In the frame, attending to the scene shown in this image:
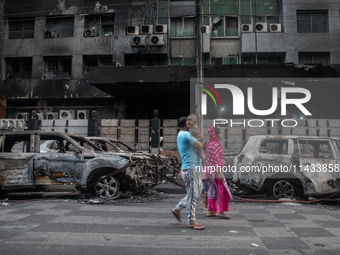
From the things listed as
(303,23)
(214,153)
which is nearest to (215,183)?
(214,153)

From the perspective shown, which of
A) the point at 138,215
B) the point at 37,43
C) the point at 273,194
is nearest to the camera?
the point at 138,215

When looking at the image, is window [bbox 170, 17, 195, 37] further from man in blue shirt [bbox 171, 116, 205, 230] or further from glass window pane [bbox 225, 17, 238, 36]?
man in blue shirt [bbox 171, 116, 205, 230]

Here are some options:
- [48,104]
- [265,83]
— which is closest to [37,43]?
[48,104]

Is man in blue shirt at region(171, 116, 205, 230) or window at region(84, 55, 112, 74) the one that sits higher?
window at region(84, 55, 112, 74)

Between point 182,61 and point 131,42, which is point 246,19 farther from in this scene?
point 131,42

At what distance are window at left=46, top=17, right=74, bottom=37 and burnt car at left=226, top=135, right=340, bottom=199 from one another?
1836 cm

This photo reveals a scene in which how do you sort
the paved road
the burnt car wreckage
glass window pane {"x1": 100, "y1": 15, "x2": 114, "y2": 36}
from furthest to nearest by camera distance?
glass window pane {"x1": 100, "y1": 15, "x2": 114, "y2": 36} < the burnt car wreckage < the paved road

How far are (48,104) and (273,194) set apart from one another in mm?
17876

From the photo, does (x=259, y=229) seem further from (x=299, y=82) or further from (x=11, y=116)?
(x=11, y=116)

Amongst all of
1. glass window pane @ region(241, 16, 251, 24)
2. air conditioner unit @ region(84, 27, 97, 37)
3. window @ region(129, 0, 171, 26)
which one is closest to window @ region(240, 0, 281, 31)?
glass window pane @ region(241, 16, 251, 24)

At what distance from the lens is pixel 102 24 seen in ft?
68.7

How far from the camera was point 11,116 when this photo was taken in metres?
20.8

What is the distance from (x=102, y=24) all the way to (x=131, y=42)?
2833 mm

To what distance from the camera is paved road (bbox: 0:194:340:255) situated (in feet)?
12.0
